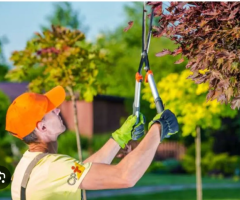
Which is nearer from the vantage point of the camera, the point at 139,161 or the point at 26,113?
the point at 139,161

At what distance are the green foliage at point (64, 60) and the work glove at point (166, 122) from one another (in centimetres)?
664

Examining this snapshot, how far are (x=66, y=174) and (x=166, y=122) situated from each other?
1.88 feet

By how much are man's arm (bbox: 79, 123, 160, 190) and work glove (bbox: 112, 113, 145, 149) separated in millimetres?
579

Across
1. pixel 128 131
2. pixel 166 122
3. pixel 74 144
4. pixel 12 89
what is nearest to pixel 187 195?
pixel 74 144

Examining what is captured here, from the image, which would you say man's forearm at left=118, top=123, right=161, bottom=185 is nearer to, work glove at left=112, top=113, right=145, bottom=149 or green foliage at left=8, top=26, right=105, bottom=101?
work glove at left=112, top=113, right=145, bottom=149

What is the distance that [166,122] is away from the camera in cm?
321

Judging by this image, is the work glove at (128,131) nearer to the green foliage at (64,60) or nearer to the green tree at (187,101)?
the green foliage at (64,60)

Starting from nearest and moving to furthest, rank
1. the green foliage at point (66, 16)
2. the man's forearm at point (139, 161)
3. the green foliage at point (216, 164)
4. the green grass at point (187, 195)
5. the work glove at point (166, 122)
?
the man's forearm at point (139, 161) < the work glove at point (166, 122) < the green grass at point (187, 195) < the green foliage at point (216, 164) < the green foliage at point (66, 16)

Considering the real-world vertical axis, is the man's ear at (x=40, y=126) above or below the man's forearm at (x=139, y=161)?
above

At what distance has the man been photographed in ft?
9.81

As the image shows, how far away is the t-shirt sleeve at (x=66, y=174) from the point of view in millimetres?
3055

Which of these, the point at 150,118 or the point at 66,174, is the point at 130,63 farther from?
the point at 66,174

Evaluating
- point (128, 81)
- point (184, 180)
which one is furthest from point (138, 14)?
point (184, 180)

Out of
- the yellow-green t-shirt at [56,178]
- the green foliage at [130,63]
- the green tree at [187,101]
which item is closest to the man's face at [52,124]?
the yellow-green t-shirt at [56,178]
